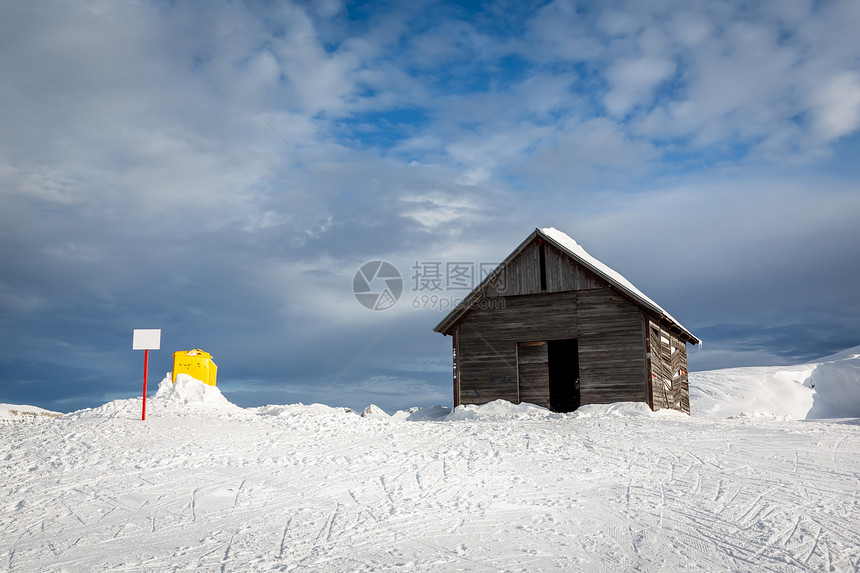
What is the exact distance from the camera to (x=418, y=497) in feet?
31.7

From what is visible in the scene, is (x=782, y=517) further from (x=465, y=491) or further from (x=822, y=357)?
(x=822, y=357)

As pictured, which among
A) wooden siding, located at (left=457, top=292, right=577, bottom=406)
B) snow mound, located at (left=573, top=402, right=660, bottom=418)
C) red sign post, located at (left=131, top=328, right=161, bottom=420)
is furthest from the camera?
wooden siding, located at (left=457, top=292, right=577, bottom=406)

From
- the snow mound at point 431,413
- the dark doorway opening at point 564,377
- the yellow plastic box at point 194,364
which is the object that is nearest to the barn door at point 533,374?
the snow mound at point 431,413

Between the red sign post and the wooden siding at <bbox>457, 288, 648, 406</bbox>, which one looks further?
the wooden siding at <bbox>457, 288, 648, 406</bbox>

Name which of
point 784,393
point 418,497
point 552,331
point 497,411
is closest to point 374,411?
point 497,411

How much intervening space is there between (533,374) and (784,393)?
2873 centimetres

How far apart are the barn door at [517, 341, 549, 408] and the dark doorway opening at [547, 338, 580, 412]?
530 centimetres

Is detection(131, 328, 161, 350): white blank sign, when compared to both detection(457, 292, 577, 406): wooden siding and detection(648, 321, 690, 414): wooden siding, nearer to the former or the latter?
detection(457, 292, 577, 406): wooden siding

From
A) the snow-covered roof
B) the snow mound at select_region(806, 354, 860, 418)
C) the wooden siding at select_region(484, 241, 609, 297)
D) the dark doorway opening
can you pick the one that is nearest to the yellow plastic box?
the snow-covered roof

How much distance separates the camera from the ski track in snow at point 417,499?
7.14m

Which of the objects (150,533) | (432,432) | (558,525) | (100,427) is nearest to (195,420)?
(100,427)

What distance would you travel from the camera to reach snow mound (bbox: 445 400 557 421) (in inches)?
845

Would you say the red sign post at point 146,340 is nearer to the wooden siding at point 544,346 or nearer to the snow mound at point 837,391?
the wooden siding at point 544,346

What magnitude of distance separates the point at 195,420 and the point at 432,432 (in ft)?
21.5
